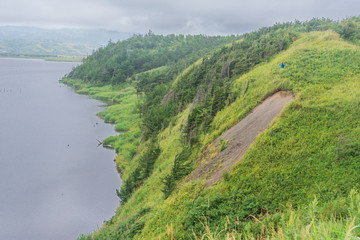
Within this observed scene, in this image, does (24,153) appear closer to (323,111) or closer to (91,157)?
(91,157)

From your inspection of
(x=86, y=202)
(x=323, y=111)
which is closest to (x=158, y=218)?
(x=323, y=111)

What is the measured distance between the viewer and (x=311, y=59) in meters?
28.8

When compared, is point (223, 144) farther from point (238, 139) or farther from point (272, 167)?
point (272, 167)

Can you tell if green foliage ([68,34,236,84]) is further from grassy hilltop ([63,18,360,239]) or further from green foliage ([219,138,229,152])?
green foliage ([219,138,229,152])

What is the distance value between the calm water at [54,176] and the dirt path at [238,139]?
19730mm

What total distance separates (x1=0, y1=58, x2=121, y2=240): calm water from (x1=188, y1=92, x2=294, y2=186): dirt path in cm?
1973

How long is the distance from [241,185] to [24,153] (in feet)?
165

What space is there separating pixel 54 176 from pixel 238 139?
35.2m

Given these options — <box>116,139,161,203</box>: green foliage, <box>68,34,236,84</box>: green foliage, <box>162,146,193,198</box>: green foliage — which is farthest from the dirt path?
<box>68,34,236,84</box>: green foliage

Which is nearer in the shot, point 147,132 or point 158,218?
point 158,218

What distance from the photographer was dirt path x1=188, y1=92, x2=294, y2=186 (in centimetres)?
1869

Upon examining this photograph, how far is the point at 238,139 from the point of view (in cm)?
2073

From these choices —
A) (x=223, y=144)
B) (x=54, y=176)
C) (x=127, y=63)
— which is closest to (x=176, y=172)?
(x=223, y=144)

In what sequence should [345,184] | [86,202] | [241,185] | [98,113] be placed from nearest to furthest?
[345,184]
[241,185]
[86,202]
[98,113]
